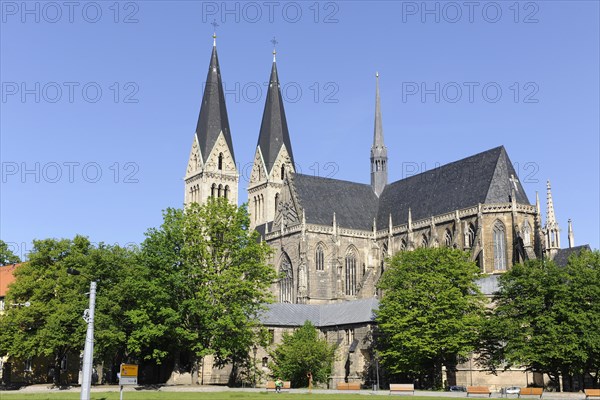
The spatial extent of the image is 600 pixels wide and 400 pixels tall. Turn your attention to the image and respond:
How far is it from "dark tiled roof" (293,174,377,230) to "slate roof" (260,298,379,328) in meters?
18.1

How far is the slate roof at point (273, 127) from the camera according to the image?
408ft

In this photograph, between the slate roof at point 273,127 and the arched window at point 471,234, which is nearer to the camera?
the arched window at point 471,234

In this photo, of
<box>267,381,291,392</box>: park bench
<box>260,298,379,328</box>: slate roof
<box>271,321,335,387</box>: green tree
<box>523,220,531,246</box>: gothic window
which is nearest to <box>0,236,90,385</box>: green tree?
<box>267,381,291,392</box>: park bench

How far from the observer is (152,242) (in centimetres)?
5762

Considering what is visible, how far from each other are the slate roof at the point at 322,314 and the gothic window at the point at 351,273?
46.2 ft

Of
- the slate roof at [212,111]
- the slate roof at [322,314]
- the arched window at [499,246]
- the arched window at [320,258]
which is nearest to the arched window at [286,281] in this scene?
the arched window at [320,258]

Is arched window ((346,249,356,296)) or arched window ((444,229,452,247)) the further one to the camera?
arched window ((346,249,356,296))

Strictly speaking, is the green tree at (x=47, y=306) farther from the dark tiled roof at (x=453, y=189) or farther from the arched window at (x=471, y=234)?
the dark tiled roof at (x=453, y=189)

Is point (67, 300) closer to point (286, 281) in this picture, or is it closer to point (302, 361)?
point (302, 361)

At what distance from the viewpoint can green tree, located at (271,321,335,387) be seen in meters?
64.4

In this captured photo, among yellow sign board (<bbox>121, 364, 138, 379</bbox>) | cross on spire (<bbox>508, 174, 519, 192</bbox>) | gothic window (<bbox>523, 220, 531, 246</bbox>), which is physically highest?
cross on spire (<bbox>508, 174, 519, 192</bbox>)

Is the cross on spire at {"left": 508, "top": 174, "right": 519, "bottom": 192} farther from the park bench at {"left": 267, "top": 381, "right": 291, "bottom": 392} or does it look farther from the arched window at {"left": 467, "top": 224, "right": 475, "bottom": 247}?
the park bench at {"left": 267, "top": 381, "right": 291, "bottom": 392}

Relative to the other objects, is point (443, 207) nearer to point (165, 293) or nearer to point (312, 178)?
point (312, 178)

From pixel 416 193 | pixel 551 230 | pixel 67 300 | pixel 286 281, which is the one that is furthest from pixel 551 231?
pixel 67 300
